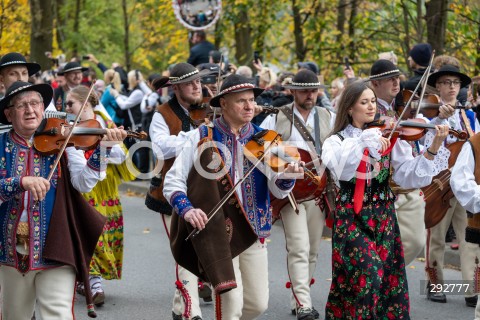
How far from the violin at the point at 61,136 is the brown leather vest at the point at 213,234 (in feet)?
2.22

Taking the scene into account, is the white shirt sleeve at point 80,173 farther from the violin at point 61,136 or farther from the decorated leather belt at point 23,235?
the decorated leather belt at point 23,235

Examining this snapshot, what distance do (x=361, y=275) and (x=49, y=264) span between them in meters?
2.03

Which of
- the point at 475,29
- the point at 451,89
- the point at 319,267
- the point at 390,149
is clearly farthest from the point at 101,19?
the point at 390,149

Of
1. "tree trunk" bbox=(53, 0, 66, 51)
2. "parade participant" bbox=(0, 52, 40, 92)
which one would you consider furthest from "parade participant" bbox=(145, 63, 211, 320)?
"tree trunk" bbox=(53, 0, 66, 51)

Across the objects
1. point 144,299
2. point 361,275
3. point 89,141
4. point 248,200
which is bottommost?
point 144,299

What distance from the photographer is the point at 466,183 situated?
6.30 m

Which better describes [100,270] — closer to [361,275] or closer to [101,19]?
[361,275]

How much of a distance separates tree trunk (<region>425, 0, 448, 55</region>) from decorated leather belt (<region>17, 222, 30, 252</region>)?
8619 millimetres

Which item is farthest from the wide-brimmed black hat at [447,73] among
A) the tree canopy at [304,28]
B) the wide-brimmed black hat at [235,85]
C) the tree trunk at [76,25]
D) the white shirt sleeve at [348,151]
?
the tree trunk at [76,25]

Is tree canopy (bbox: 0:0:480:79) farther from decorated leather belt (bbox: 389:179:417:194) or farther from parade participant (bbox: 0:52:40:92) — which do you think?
parade participant (bbox: 0:52:40:92)

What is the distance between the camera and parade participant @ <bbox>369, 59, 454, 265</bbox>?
7.89m

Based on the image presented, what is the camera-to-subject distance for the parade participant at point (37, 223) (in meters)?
5.74

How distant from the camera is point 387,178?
6566mm

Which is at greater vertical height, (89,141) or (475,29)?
(475,29)
